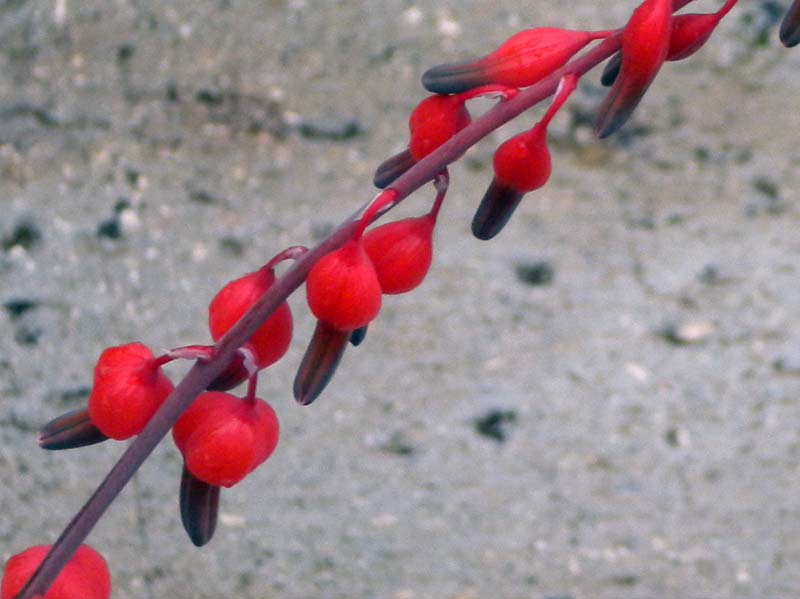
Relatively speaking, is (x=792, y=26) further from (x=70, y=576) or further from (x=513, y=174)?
(x=70, y=576)

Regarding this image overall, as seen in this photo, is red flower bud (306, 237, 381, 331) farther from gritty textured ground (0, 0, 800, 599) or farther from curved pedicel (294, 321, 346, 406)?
gritty textured ground (0, 0, 800, 599)

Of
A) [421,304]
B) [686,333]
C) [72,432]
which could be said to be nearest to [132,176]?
[421,304]

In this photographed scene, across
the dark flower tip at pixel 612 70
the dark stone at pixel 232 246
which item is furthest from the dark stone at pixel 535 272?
the dark flower tip at pixel 612 70

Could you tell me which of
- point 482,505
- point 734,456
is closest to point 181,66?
point 482,505

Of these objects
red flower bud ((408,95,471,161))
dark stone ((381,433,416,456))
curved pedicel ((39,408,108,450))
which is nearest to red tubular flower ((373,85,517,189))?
red flower bud ((408,95,471,161))

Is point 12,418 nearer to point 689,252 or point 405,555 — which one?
point 405,555

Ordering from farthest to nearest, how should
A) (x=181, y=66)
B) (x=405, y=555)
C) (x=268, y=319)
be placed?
(x=181, y=66)
(x=405, y=555)
(x=268, y=319)

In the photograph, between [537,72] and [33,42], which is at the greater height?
[537,72]

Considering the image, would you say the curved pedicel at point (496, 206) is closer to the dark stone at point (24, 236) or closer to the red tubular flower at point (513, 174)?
the red tubular flower at point (513, 174)
